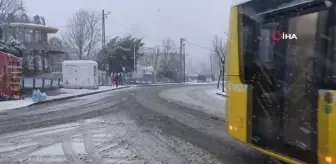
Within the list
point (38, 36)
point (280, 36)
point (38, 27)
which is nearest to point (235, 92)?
point (280, 36)

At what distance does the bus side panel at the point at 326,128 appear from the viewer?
185 inches

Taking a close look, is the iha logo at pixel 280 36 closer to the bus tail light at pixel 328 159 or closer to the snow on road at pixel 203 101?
the bus tail light at pixel 328 159

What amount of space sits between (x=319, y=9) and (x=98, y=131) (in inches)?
278

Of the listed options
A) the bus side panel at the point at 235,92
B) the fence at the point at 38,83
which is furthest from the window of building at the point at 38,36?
the bus side panel at the point at 235,92

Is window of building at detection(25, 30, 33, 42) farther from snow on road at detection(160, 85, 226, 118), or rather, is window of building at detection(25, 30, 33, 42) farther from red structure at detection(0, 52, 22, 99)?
red structure at detection(0, 52, 22, 99)

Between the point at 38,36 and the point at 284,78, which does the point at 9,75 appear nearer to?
the point at 284,78

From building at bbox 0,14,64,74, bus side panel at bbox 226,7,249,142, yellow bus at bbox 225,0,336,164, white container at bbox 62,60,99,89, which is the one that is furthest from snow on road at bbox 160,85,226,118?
building at bbox 0,14,64,74

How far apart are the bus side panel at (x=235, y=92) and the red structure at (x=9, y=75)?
56.2 feet

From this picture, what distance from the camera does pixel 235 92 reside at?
6.98m

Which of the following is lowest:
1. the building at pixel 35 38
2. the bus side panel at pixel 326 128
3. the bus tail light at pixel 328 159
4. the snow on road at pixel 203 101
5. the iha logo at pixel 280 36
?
the snow on road at pixel 203 101

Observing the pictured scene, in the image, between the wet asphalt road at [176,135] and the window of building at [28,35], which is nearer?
the wet asphalt road at [176,135]

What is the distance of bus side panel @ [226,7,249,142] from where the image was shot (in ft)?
21.9

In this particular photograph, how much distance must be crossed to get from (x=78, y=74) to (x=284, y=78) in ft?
115

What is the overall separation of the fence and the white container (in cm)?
497
